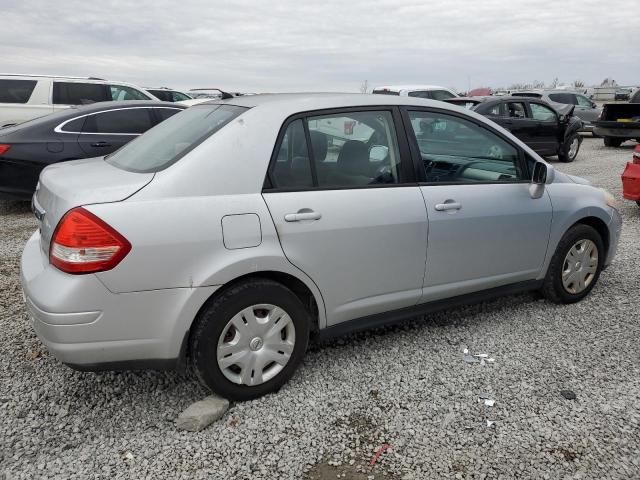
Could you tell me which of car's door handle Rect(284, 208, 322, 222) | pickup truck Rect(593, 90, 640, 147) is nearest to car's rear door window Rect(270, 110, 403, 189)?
car's door handle Rect(284, 208, 322, 222)

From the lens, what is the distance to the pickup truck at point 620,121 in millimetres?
13664

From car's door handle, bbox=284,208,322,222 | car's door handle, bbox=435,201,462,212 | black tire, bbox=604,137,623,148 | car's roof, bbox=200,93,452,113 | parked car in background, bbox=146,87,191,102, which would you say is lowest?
black tire, bbox=604,137,623,148

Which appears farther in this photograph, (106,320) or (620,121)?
(620,121)

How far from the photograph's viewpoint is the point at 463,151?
3.64 meters

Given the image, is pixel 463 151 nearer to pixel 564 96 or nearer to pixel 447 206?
pixel 447 206

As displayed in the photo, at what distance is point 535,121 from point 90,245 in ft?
37.4

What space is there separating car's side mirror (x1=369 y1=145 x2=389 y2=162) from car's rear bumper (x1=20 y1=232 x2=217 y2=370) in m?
1.26

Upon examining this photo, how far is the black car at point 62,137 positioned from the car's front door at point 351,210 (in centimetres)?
483

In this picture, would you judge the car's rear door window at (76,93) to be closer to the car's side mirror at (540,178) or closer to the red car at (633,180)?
the car's side mirror at (540,178)

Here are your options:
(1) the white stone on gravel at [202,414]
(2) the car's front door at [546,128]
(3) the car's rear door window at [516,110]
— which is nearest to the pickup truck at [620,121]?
(2) the car's front door at [546,128]

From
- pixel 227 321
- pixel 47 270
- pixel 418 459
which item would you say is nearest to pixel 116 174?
pixel 47 270

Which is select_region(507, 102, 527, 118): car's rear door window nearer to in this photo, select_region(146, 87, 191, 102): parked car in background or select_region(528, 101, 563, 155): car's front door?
select_region(528, 101, 563, 155): car's front door

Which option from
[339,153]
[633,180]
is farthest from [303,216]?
[633,180]

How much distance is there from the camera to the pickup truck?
13664 mm
